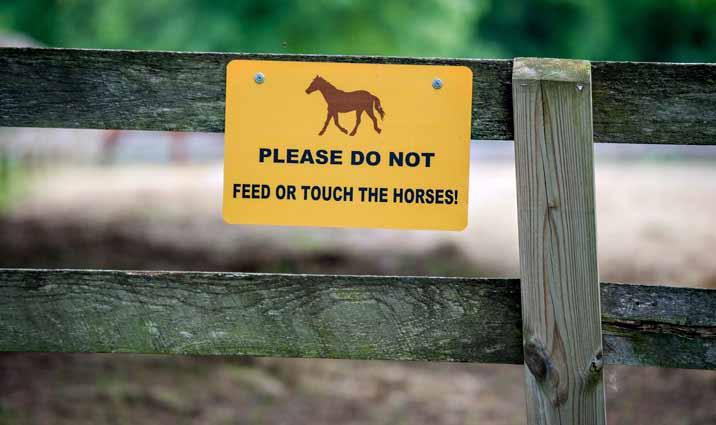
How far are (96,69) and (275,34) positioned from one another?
42.0 ft

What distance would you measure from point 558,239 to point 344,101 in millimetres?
591

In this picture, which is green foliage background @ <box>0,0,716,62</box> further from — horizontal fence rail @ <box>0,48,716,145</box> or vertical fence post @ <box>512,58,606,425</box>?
vertical fence post @ <box>512,58,606,425</box>

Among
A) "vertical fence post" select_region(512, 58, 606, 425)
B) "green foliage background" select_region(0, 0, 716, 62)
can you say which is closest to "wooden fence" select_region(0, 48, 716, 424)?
"vertical fence post" select_region(512, 58, 606, 425)

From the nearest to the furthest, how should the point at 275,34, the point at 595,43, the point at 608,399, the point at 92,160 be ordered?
the point at 608,399, the point at 275,34, the point at 92,160, the point at 595,43

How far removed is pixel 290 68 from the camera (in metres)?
2.07

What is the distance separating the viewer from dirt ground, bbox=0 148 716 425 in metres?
4.48

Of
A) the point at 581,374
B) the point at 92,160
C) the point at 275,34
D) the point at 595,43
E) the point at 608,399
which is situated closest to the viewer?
the point at 581,374

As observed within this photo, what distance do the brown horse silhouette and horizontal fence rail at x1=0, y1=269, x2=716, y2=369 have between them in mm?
378

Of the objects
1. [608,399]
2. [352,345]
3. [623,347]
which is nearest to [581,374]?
[623,347]

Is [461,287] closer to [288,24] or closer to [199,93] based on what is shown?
[199,93]

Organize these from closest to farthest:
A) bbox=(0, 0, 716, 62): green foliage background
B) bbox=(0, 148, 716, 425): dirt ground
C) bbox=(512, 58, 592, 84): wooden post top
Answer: bbox=(512, 58, 592, 84): wooden post top
bbox=(0, 148, 716, 425): dirt ground
bbox=(0, 0, 716, 62): green foliage background

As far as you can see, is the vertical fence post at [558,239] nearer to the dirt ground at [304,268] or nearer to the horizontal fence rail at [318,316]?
the horizontal fence rail at [318,316]

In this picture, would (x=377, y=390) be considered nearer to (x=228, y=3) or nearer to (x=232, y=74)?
(x=232, y=74)

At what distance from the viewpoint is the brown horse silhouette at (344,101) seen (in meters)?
A: 2.02
